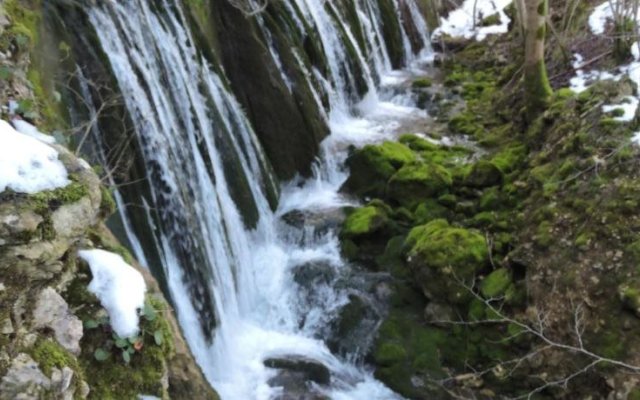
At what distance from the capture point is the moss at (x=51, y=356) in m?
2.79

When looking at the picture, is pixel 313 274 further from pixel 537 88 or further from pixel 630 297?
pixel 537 88

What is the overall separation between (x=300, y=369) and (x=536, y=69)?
259 inches

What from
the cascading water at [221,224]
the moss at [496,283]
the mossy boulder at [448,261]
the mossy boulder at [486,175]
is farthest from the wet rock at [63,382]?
the mossy boulder at [486,175]

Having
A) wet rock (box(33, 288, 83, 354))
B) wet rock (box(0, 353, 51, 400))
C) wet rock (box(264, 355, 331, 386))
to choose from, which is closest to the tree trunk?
wet rock (box(264, 355, 331, 386))

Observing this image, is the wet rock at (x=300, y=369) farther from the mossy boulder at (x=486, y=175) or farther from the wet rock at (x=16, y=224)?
the wet rock at (x=16, y=224)

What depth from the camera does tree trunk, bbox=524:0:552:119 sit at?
9.66m

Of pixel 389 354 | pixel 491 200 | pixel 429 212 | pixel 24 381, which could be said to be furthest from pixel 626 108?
pixel 24 381

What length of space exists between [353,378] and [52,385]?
460 cm

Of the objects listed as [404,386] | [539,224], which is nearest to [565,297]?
[539,224]

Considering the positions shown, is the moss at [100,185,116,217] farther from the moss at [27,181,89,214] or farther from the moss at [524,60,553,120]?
the moss at [524,60,553,120]

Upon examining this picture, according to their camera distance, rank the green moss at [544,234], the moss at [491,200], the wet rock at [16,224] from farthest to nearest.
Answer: the moss at [491,200] < the green moss at [544,234] < the wet rock at [16,224]

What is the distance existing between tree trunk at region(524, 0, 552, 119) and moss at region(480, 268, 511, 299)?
13.1 feet

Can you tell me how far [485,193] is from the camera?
8945mm

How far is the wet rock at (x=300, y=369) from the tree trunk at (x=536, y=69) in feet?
19.7
